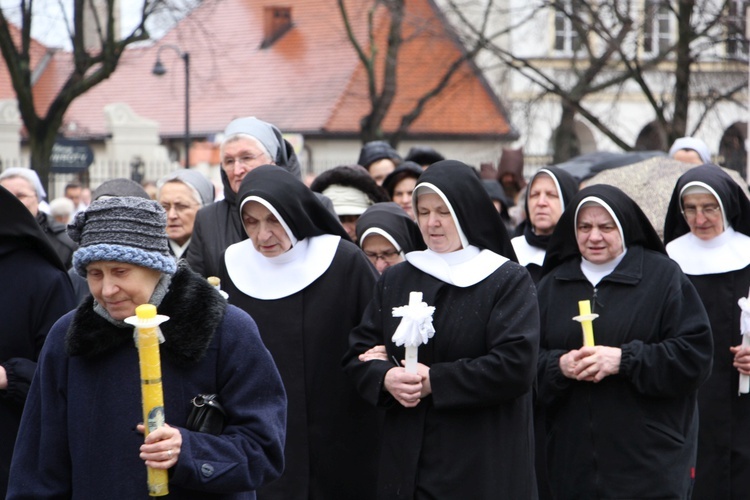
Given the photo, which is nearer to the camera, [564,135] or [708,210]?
[708,210]

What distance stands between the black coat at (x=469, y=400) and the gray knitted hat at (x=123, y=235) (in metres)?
1.62

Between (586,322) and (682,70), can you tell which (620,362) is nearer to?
(586,322)

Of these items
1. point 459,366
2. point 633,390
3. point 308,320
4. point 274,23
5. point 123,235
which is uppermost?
point 274,23

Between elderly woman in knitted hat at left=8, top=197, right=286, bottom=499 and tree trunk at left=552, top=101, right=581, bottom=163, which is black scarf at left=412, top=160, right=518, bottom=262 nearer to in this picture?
elderly woman in knitted hat at left=8, top=197, right=286, bottom=499

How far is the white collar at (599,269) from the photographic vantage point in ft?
21.4

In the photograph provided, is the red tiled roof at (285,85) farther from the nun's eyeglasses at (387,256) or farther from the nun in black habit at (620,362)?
the nun in black habit at (620,362)

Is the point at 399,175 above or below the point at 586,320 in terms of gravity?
above

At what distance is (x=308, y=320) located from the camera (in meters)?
6.11

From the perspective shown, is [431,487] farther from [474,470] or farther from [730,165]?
[730,165]

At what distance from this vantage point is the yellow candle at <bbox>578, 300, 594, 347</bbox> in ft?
20.0

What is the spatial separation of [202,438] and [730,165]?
18.4m

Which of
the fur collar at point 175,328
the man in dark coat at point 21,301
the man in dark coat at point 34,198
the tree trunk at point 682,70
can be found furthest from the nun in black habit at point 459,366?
the tree trunk at point 682,70

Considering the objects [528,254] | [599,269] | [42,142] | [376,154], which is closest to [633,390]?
[599,269]

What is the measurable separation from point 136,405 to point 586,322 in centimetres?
270
